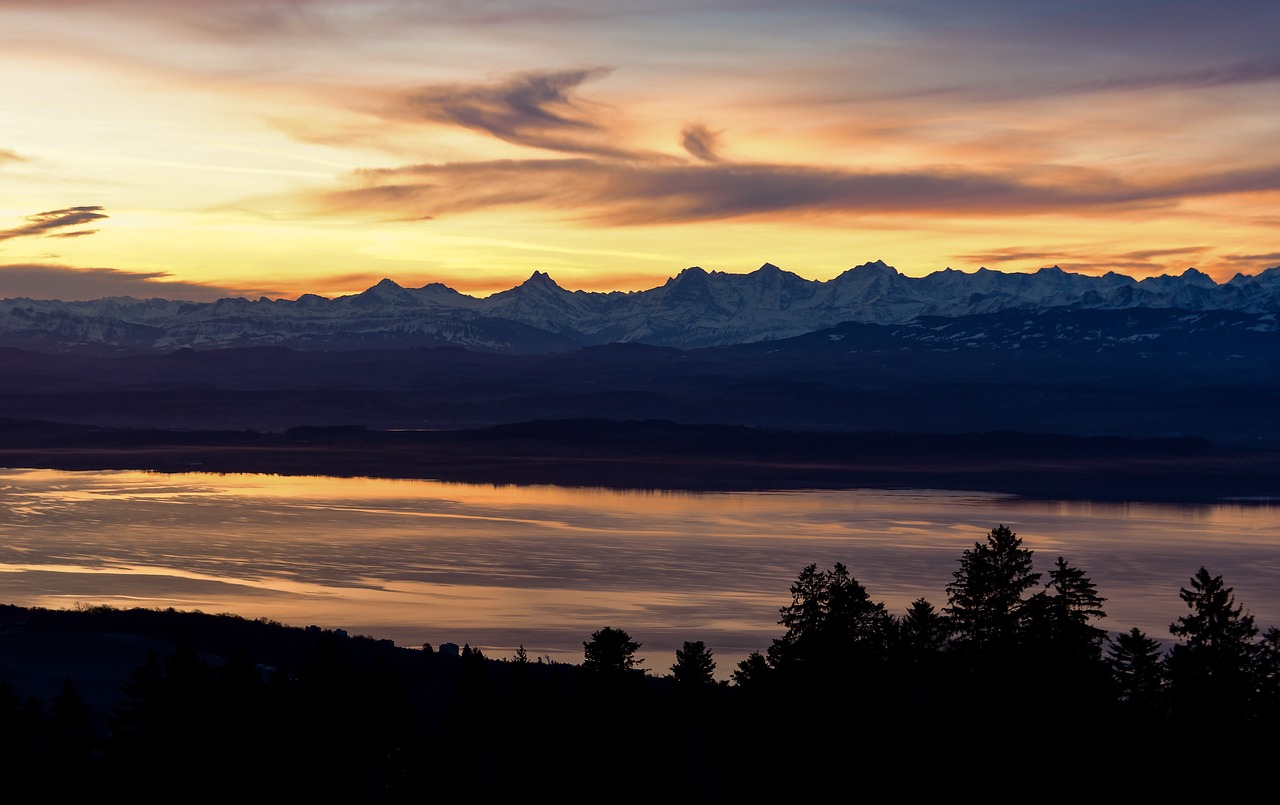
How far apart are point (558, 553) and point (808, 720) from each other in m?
68.9

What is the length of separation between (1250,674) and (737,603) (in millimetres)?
48659

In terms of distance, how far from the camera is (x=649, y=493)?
535 ft

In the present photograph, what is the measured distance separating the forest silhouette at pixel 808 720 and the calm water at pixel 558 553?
25.7 metres

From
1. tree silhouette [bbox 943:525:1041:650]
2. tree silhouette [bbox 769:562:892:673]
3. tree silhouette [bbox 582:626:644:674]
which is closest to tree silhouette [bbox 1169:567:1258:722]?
tree silhouette [bbox 943:525:1041:650]

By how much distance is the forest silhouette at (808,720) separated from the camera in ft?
115

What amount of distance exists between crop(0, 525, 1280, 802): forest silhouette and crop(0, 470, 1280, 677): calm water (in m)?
25.7

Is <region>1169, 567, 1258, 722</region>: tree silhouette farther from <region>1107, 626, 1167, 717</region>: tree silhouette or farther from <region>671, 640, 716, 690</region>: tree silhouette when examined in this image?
<region>671, 640, 716, 690</region>: tree silhouette

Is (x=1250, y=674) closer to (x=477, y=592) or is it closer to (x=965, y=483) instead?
(x=477, y=592)

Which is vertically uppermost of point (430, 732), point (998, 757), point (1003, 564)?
point (1003, 564)

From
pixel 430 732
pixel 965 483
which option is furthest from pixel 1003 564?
pixel 965 483

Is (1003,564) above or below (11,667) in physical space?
above

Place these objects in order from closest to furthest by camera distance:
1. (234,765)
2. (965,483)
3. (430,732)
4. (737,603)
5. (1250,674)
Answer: (1250,674) → (234,765) → (430,732) → (737,603) → (965,483)

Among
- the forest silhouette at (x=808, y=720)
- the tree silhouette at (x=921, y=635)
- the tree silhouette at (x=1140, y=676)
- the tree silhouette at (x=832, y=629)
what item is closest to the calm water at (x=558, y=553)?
the tree silhouette at (x=921, y=635)

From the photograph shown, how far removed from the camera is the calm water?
79250 millimetres
